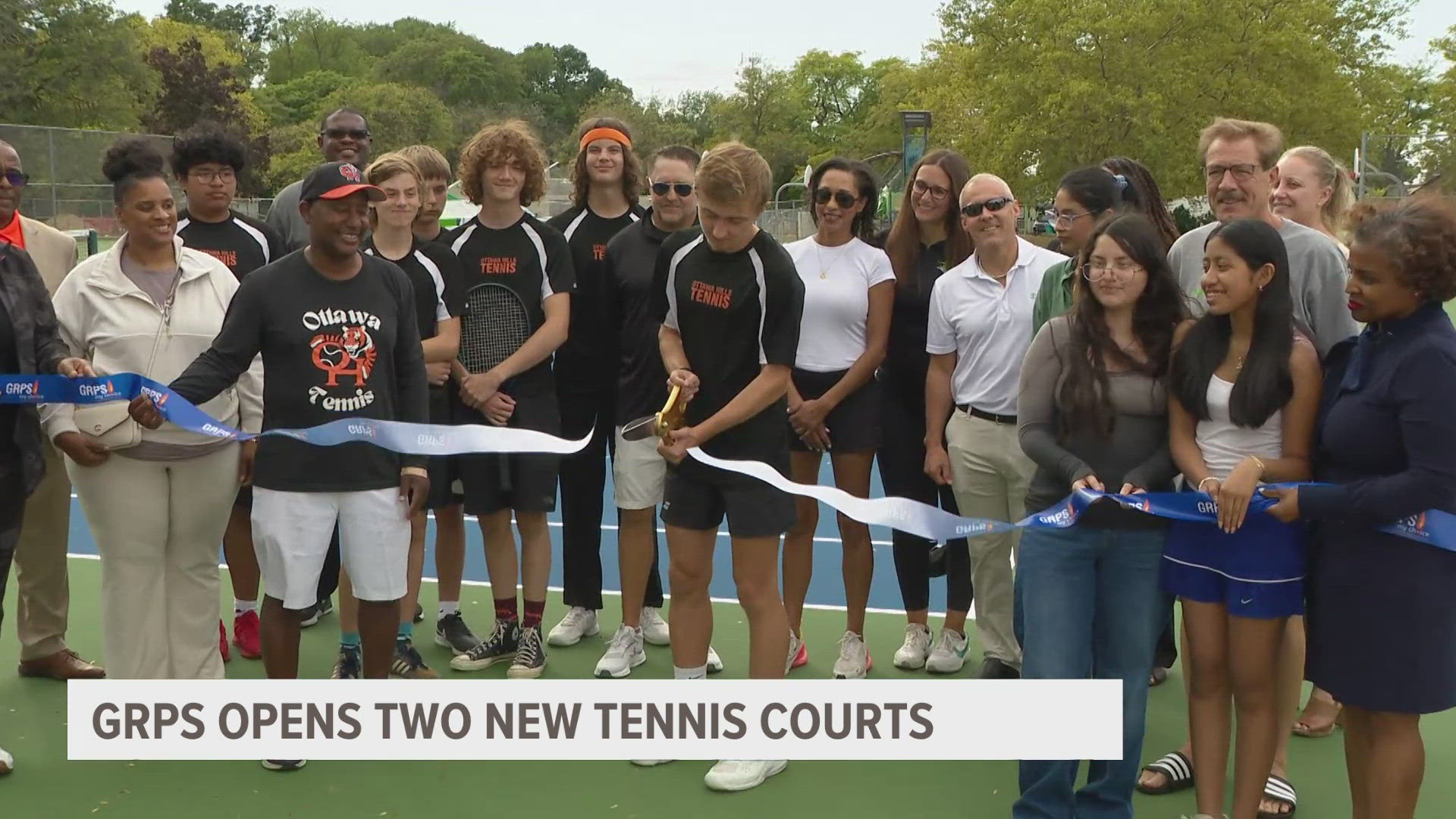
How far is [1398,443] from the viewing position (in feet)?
11.2

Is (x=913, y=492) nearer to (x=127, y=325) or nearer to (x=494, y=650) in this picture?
(x=494, y=650)

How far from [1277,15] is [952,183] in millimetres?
31364

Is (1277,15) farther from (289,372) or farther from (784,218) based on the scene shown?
(289,372)

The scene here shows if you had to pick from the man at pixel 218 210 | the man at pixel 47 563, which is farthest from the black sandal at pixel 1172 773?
the man at pixel 47 563

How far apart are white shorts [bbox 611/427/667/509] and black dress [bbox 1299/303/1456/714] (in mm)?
2542

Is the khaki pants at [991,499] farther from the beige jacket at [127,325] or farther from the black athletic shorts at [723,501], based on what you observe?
the beige jacket at [127,325]

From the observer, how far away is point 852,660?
5.46 meters

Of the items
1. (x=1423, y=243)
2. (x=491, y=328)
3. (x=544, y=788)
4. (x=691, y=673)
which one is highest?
(x=1423, y=243)

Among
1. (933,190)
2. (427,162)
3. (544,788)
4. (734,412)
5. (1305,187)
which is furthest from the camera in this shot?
(427,162)

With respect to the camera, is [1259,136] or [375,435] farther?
[1259,136]

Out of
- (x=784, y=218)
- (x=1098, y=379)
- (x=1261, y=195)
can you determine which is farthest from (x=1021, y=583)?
(x=784, y=218)

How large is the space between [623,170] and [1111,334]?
2.52 m
